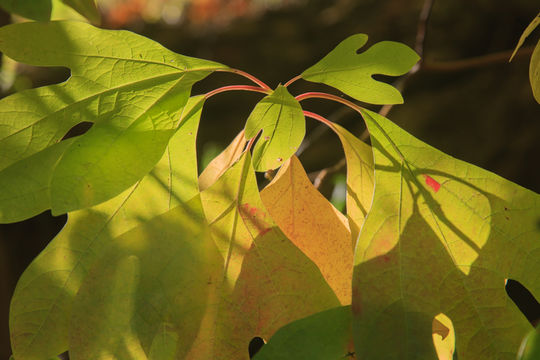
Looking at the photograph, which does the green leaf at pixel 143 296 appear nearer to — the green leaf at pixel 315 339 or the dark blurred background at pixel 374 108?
the green leaf at pixel 315 339

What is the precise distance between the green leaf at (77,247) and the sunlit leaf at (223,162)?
0.40 feet

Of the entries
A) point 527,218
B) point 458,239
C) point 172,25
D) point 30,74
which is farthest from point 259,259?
point 172,25

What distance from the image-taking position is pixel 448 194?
77 centimetres

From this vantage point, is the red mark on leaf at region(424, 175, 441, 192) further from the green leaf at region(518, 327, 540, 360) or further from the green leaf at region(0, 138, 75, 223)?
the green leaf at region(0, 138, 75, 223)

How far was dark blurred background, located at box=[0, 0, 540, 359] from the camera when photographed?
2.63 metres

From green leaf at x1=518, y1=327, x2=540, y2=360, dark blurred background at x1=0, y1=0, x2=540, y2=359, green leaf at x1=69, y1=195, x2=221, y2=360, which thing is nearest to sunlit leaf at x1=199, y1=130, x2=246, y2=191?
green leaf at x1=69, y1=195, x2=221, y2=360

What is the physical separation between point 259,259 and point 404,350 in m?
0.24

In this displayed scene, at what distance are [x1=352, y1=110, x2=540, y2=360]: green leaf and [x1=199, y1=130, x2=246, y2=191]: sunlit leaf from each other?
28 centimetres

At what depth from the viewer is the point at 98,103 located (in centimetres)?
76

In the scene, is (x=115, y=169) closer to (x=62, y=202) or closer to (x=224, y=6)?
(x=62, y=202)

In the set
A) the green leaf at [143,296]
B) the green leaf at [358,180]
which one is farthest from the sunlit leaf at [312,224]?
the green leaf at [143,296]

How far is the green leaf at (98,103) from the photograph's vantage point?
2.30ft

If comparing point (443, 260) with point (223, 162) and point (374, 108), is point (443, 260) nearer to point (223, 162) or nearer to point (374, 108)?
point (223, 162)

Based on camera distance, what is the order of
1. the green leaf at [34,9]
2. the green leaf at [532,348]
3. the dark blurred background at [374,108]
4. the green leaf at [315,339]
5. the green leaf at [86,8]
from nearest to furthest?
the green leaf at [532,348] → the green leaf at [315,339] → the green leaf at [34,9] → the green leaf at [86,8] → the dark blurred background at [374,108]
